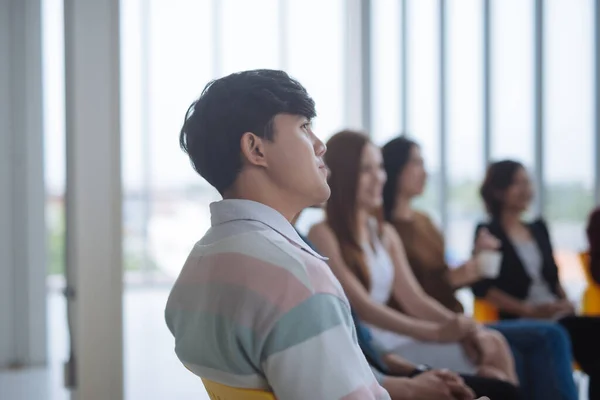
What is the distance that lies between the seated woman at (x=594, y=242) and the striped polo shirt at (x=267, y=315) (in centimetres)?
255

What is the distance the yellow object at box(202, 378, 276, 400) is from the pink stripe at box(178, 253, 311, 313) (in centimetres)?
13

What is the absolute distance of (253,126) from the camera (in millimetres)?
1158

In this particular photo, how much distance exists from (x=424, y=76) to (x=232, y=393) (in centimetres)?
436

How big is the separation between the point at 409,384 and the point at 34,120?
8.04 feet

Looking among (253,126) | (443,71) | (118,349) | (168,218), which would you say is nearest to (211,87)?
(253,126)

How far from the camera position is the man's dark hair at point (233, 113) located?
3.79 feet

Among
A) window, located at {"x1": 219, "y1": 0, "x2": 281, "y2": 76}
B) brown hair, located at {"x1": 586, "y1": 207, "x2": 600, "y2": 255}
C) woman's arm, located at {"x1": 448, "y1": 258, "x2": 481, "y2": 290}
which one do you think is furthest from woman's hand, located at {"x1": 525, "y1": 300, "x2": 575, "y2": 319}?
window, located at {"x1": 219, "y1": 0, "x2": 281, "y2": 76}

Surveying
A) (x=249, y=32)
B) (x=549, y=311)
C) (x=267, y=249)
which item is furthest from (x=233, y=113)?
(x=249, y=32)

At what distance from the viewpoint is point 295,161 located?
1178 mm

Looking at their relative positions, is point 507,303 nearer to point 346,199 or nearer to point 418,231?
point 418,231

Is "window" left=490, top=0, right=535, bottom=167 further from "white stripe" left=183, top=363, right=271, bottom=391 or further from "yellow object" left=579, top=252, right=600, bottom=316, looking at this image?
"white stripe" left=183, top=363, right=271, bottom=391

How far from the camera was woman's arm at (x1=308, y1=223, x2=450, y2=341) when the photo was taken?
2.34 meters

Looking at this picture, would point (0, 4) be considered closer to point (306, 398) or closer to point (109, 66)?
point (109, 66)

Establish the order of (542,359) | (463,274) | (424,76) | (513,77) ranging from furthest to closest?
1. (424,76)
2. (513,77)
3. (463,274)
4. (542,359)
